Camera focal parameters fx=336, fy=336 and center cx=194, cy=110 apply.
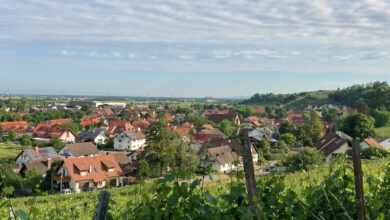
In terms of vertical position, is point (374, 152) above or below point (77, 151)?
above

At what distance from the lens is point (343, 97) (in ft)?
364

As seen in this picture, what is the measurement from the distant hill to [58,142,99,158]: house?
56.0 m

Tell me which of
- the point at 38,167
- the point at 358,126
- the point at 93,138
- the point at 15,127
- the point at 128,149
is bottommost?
the point at 128,149

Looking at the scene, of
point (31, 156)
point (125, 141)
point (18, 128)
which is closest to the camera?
point (31, 156)

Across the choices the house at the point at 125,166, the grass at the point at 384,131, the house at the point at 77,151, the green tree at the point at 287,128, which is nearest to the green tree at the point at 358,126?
the grass at the point at 384,131

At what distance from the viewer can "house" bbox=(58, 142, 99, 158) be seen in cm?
3803

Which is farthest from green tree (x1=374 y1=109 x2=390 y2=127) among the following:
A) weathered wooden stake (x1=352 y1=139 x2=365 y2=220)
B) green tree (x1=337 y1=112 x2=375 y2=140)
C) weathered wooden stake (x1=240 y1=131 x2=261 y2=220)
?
Result: weathered wooden stake (x1=240 y1=131 x2=261 y2=220)

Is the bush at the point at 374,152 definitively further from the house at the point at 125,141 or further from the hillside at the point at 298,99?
the hillside at the point at 298,99

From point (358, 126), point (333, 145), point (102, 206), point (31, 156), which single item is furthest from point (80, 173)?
point (358, 126)

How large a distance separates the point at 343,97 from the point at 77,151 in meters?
96.1

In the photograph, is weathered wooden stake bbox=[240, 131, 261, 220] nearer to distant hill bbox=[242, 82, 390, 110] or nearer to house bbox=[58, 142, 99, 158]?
house bbox=[58, 142, 99, 158]

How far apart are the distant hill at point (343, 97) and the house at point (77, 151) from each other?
56.0 m

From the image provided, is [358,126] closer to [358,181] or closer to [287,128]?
[287,128]

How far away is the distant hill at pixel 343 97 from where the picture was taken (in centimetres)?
7025
